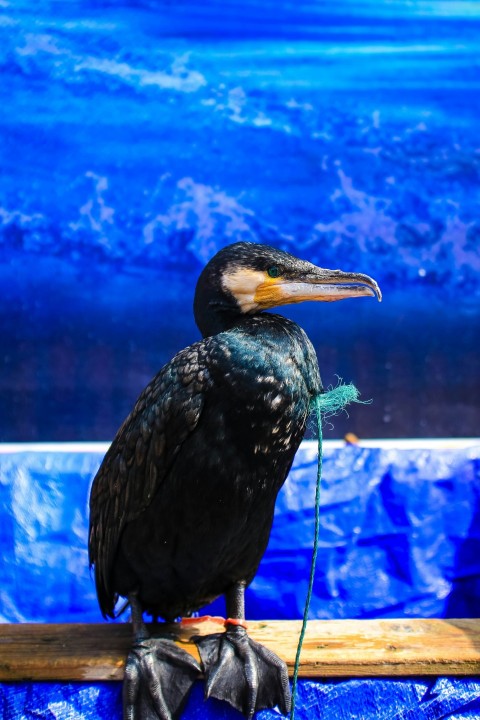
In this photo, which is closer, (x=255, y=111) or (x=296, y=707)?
(x=296, y=707)

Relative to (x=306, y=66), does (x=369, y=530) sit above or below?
below

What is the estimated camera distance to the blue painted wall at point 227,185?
3037 millimetres

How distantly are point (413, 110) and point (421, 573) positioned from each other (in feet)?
6.05

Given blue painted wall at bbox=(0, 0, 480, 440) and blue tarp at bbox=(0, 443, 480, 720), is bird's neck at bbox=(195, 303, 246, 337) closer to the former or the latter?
blue tarp at bbox=(0, 443, 480, 720)

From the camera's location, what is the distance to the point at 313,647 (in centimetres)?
148

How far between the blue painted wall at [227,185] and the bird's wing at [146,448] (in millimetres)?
1514

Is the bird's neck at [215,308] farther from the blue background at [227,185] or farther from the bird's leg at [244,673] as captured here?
the blue background at [227,185]

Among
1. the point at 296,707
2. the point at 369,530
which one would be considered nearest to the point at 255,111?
the point at 369,530

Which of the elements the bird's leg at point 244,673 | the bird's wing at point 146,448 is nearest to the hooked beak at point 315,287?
the bird's wing at point 146,448

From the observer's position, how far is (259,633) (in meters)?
1.59

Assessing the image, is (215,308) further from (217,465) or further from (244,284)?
(217,465)

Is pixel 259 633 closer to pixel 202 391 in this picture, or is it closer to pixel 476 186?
pixel 202 391

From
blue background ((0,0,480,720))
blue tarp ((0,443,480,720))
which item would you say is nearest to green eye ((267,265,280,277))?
blue tarp ((0,443,480,720))

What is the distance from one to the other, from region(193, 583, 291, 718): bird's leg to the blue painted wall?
1665 millimetres
